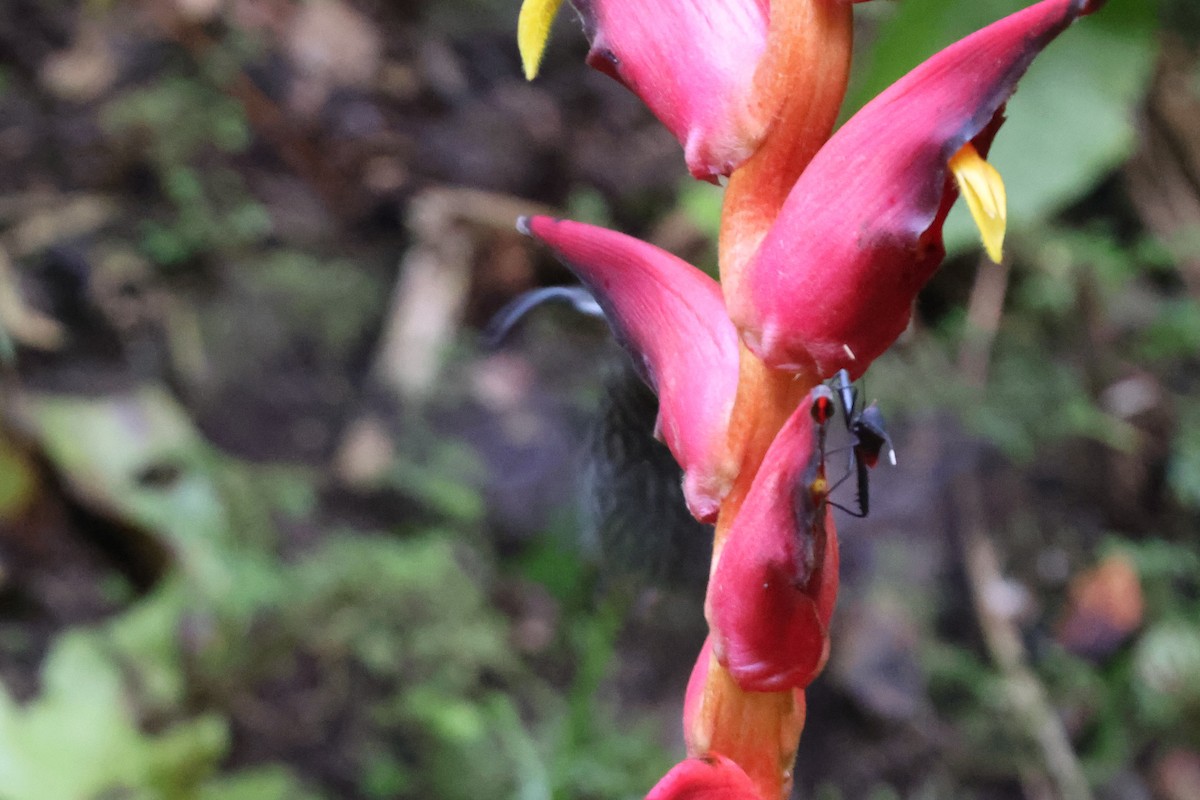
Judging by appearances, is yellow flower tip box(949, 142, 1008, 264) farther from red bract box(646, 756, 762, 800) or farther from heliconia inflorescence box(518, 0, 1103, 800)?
red bract box(646, 756, 762, 800)

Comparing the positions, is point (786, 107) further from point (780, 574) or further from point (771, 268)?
point (780, 574)

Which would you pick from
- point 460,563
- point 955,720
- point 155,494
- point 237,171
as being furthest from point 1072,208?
point 155,494

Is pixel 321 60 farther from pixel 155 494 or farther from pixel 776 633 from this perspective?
pixel 776 633

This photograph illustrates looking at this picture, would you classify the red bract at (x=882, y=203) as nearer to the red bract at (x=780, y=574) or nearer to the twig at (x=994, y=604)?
the red bract at (x=780, y=574)

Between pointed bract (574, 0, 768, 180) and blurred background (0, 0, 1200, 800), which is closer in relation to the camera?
pointed bract (574, 0, 768, 180)

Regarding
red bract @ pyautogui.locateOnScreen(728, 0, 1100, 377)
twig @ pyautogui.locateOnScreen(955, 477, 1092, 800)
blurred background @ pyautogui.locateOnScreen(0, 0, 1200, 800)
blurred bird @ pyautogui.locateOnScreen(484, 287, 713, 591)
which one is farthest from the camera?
twig @ pyautogui.locateOnScreen(955, 477, 1092, 800)

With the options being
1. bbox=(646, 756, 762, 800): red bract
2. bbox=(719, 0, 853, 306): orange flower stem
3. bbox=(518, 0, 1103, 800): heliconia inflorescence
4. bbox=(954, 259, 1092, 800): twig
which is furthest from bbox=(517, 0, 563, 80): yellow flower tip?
bbox=(954, 259, 1092, 800): twig

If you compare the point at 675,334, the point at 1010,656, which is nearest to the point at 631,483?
the point at 675,334
